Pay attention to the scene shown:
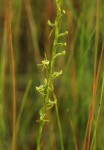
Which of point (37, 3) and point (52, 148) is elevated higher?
point (37, 3)

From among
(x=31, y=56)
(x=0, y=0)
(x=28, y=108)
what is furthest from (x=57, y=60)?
(x=0, y=0)

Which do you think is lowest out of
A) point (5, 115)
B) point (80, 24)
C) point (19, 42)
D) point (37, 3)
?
point (5, 115)

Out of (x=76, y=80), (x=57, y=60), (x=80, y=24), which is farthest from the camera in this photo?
(x=57, y=60)

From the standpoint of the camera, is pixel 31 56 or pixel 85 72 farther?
pixel 31 56

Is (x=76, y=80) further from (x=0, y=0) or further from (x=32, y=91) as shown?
(x=0, y=0)

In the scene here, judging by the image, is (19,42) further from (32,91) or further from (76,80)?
(76,80)

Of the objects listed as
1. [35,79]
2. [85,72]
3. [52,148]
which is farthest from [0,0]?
[52,148]

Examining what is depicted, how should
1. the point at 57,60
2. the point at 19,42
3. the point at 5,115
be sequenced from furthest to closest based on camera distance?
the point at 19,42
the point at 57,60
the point at 5,115
